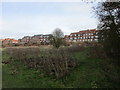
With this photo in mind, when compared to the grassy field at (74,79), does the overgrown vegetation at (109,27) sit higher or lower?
higher

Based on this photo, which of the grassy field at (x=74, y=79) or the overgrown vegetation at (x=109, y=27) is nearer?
the grassy field at (x=74, y=79)

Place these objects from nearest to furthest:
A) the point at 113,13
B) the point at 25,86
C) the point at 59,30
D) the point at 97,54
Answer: the point at 25,86 → the point at 113,13 → the point at 97,54 → the point at 59,30

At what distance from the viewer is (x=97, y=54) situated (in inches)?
463

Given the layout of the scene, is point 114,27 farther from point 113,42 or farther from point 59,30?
point 59,30

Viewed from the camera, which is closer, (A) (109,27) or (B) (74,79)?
(B) (74,79)

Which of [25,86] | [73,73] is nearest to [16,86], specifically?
[25,86]

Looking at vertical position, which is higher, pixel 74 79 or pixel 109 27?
pixel 109 27

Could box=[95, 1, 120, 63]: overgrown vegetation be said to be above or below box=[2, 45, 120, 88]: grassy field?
above

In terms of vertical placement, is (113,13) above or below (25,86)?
above

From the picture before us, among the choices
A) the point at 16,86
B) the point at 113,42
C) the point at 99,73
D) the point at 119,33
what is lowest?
the point at 16,86

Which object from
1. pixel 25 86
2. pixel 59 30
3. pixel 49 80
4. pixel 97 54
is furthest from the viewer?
pixel 59 30

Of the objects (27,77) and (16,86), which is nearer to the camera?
(16,86)

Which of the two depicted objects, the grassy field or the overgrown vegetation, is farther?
the overgrown vegetation

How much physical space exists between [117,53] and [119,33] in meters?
1.60
